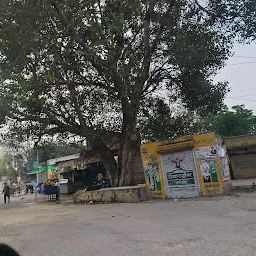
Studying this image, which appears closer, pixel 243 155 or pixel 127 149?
pixel 127 149

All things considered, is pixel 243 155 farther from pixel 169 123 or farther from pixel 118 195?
pixel 118 195

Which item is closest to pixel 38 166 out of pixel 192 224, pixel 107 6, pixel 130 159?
pixel 130 159

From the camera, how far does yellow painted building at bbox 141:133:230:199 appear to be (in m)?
13.1

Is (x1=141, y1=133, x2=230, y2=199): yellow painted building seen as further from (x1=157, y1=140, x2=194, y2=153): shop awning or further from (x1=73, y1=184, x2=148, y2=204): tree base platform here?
(x1=73, y1=184, x2=148, y2=204): tree base platform

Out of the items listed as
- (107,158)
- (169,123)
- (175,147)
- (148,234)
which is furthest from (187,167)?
(148,234)

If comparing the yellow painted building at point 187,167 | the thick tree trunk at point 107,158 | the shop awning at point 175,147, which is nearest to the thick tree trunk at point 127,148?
the thick tree trunk at point 107,158

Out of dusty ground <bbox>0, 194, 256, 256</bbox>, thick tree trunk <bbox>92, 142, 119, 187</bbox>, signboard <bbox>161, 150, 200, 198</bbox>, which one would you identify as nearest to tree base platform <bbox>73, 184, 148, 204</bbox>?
signboard <bbox>161, 150, 200, 198</bbox>

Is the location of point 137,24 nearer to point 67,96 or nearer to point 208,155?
point 67,96

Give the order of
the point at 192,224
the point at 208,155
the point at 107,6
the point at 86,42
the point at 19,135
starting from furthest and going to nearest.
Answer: the point at 19,135
the point at 208,155
the point at 86,42
the point at 107,6
the point at 192,224

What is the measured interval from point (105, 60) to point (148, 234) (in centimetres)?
722

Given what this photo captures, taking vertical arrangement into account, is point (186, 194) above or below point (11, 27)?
below

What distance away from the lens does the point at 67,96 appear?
16.2 meters

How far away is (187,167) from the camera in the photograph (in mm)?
13766

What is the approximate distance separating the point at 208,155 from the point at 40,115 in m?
8.42
